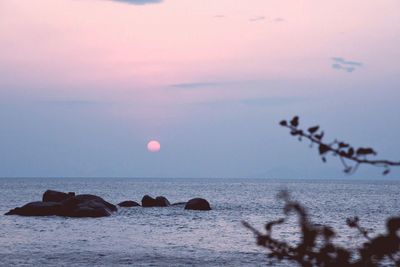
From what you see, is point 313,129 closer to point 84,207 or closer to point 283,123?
point 283,123

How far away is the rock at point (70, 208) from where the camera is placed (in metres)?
62.0

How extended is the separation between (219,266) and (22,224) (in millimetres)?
28720

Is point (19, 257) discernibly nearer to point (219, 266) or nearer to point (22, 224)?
point (219, 266)

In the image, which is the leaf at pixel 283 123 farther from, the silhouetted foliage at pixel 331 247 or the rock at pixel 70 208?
the rock at pixel 70 208

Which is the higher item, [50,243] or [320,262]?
[320,262]

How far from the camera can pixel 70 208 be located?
63312 mm

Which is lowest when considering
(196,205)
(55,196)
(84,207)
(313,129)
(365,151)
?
(196,205)

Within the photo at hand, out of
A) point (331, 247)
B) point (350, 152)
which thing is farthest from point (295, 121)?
point (331, 247)

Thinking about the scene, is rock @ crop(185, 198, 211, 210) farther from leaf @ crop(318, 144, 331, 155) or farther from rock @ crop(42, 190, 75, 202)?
leaf @ crop(318, 144, 331, 155)

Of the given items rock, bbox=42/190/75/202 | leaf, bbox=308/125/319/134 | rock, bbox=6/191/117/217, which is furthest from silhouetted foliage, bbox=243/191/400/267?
rock, bbox=42/190/75/202

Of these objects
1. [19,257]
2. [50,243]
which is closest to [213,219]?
[50,243]

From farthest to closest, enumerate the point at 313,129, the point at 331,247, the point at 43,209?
the point at 43,209
the point at 331,247
the point at 313,129

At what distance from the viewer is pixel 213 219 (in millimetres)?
64375

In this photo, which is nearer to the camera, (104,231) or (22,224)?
(104,231)
